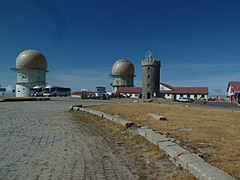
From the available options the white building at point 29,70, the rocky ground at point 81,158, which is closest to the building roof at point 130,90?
the white building at point 29,70

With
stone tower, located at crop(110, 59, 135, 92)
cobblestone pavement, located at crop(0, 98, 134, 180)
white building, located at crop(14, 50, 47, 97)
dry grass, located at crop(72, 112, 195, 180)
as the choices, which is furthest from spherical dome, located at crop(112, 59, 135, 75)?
cobblestone pavement, located at crop(0, 98, 134, 180)

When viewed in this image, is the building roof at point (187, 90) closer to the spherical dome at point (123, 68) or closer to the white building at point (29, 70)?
the spherical dome at point (123, 68)

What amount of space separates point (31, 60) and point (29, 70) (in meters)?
3.38

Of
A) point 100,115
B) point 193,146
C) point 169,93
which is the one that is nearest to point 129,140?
point 193,146

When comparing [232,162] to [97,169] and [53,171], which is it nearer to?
[97,169]

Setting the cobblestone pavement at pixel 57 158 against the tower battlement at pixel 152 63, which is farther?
the tower battlement at pixel 152 63

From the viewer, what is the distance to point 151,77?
68.7 meters

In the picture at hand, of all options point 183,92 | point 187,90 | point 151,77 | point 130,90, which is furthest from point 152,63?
point 187,90

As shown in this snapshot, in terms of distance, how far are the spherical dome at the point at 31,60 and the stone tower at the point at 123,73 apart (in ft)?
91.3

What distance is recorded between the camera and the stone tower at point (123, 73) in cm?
9156

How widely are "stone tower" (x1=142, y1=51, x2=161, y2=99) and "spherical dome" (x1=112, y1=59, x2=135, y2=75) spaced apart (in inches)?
866

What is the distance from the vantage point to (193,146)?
21.1 ft

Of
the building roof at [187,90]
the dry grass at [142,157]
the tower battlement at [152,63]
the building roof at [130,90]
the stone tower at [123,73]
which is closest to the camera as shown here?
the dry grass at [142,157]

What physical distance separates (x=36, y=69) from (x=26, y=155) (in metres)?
75.2
